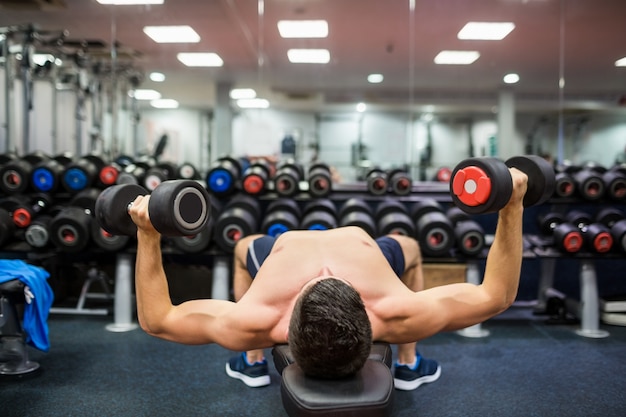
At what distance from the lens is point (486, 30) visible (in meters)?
5.08

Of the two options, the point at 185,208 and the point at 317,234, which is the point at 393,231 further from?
the point at 185,208

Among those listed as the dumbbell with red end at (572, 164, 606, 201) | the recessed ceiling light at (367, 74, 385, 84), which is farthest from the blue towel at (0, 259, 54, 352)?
the recessed ceiling light at (367, 74, 385, 84)

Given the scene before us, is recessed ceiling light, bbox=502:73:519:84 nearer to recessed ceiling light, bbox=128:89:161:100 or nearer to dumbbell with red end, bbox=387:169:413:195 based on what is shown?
dumbbell with red end, bbox=387:169:413:195

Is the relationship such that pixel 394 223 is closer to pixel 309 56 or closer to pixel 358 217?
pixel 358 217

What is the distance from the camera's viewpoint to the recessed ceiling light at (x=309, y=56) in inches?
223

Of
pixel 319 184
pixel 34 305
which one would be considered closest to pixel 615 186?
pixel 319 184

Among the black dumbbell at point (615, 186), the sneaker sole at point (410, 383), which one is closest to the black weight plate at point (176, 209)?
the sneaker sole at point (410, 383)

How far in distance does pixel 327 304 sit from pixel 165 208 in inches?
17.5

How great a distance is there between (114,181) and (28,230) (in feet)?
2.05

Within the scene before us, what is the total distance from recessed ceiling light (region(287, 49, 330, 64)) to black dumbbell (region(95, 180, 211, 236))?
182 inches

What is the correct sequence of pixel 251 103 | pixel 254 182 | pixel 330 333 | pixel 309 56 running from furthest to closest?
pixel 251 103 → pixel 309 56 → pixel 254 182 → pixel 330 333

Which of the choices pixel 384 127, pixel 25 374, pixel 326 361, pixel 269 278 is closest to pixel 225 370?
pixel 25 374

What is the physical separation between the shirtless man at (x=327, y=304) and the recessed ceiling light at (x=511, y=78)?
5342 mm

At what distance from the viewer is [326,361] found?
1.16 meters
